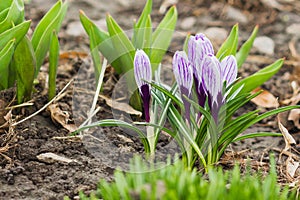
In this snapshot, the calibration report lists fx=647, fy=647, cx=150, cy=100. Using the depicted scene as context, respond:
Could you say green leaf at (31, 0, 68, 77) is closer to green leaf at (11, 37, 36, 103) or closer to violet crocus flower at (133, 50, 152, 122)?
green leaf at (11, 37, 36, 103)

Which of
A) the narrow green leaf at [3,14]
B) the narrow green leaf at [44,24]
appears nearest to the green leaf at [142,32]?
the narrow green leaf at [44,24]

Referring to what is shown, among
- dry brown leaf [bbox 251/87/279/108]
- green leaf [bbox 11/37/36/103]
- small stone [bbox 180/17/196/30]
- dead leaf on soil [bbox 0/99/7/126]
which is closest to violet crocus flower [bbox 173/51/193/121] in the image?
green leaf [bbox 11/37/36/103]

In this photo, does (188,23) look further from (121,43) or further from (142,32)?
(121,43)

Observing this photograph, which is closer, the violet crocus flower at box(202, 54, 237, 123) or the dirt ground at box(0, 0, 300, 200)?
the violet crocus flower at box(202, 54, 237, 123)

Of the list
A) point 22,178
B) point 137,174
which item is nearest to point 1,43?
point 22,178

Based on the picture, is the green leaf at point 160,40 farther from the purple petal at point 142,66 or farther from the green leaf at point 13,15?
the green leaf at point 13,15

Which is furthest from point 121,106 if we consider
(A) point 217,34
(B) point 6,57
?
(A) point 217,34

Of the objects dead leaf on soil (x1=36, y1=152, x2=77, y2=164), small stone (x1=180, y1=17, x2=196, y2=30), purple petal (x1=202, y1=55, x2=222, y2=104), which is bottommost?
dead leaf on soil (x1=36, y1=152, x2=77, y2=164)
